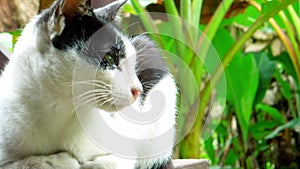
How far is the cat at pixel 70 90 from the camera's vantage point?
0.63 meters

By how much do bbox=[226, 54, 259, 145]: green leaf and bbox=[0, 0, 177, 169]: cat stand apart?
902mm

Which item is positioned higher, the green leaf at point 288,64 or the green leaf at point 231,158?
the green leaf at point 288,64

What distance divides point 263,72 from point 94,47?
1.23 metres

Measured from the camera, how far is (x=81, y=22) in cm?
64

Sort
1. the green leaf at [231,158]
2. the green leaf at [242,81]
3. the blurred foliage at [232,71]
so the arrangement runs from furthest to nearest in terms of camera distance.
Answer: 1. the green leaf at [231,158]
2. the green leaf at [242,81]
3. the blurred foliage at [232,71]

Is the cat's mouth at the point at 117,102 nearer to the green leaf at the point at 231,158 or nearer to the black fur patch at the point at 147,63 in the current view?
the black fur patch at the point at 147,63

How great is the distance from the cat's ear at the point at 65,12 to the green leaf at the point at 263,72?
1.21 metres

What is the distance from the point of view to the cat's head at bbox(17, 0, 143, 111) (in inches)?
24.5

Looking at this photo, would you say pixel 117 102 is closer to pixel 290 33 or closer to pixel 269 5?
pixel 269 5

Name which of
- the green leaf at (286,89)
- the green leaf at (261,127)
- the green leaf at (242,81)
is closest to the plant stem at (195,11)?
the green leaf at (242,81)

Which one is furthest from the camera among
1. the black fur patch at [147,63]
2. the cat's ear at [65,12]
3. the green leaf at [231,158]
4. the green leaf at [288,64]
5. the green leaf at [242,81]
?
the green leaf at [231,158]

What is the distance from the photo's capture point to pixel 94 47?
648 millimetres

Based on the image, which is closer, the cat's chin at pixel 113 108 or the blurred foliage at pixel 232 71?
the cat's chin at pixel 113 108

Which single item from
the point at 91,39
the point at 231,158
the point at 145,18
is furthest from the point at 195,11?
the point at 231,158
